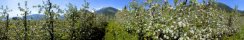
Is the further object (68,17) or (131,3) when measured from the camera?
(68,17)

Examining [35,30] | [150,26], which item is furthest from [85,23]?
[150,26]

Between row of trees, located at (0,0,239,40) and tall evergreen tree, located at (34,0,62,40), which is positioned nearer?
row of trees, located at (0,0,239,40)

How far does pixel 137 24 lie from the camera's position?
25.8m

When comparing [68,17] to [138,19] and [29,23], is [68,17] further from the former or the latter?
[138,19]

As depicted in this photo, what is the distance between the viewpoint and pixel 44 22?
1353 inches

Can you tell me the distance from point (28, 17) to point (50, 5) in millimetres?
1981

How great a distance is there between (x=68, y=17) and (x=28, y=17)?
729cm

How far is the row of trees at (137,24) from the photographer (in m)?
14.9

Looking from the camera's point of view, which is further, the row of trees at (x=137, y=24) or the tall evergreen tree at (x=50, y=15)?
the tall evergreen tree at (x=50, y=15)

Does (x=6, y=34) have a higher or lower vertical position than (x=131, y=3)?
lower

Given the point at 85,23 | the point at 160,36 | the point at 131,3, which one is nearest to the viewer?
the point at 160,36

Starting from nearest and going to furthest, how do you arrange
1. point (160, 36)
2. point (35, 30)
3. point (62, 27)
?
point (160, 36), point (35, 30), point (62, 27)

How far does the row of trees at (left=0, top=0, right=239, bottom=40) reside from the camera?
14.9 meters

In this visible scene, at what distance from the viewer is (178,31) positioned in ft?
47.7
